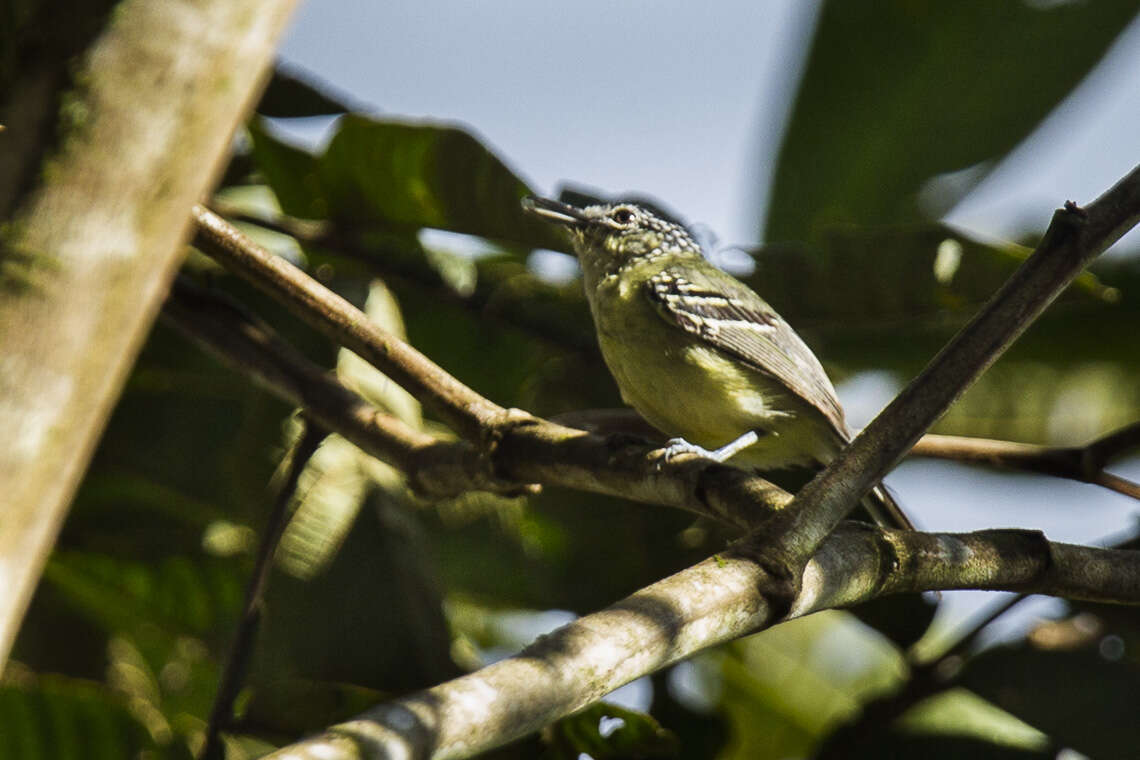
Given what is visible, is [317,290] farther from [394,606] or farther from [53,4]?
[53,4]

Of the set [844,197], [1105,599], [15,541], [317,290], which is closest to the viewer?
[15,541]

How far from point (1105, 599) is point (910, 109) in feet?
11.5

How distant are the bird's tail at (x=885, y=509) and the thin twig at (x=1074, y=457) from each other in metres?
0.47

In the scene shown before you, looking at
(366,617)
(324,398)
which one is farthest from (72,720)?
(324,398)

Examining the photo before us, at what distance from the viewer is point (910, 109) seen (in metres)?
5.26

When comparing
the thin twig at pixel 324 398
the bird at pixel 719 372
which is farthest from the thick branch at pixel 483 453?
the bird at pixel 719 372

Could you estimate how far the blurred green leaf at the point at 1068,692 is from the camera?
2.97 m

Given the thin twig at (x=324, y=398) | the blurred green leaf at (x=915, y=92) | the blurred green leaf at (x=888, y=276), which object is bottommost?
the thin twig at (x=324, y=398)

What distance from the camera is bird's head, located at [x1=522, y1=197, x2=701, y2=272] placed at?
3949mm

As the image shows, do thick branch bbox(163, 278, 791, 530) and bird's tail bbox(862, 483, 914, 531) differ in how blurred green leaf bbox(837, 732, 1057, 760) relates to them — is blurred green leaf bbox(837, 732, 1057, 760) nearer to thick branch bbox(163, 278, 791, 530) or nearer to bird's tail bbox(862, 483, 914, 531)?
bird's tail bbox(862, 483, 914, 531)

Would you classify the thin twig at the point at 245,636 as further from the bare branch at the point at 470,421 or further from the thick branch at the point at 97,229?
the thick branch at the point at 97,229

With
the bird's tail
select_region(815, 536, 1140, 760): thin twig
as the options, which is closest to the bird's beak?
the bird's tail

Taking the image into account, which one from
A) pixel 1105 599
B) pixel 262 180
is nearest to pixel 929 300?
pixel 1105 599

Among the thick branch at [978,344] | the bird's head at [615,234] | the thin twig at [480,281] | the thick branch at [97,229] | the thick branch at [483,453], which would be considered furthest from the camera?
the bird's head at [615,234]
